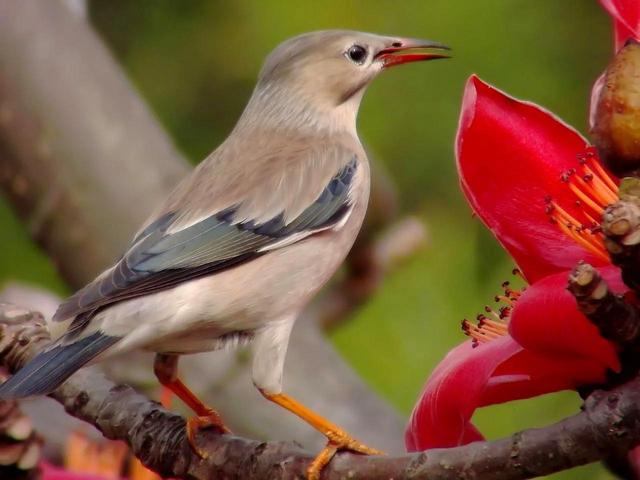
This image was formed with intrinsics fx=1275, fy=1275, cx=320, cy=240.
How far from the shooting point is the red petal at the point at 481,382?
1499mm

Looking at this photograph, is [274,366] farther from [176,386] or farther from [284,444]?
[284,444]

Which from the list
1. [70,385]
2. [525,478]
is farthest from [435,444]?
[70,385]

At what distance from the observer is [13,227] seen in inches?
173

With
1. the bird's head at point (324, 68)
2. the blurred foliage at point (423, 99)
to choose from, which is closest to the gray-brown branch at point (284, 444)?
the bird's head at point (324, 68)

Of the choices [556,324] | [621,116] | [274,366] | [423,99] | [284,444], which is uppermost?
[621,116]

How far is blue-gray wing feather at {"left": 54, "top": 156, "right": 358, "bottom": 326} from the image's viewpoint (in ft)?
8.02

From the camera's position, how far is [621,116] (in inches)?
52.7

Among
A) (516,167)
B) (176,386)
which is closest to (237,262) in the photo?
(176,386)

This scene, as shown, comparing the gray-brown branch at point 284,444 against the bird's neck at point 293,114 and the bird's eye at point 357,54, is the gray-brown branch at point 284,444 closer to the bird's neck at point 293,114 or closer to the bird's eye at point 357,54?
the bird's neck at point 293,114

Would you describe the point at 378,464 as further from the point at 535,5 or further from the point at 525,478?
the point at 535,5

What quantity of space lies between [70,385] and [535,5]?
2290 mm

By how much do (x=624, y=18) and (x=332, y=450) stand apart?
0.67 meters

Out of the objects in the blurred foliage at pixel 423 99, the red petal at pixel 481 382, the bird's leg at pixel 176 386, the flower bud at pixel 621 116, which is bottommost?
the blurred foliage at pixel 423 99

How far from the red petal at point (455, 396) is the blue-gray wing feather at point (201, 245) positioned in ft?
3.03
